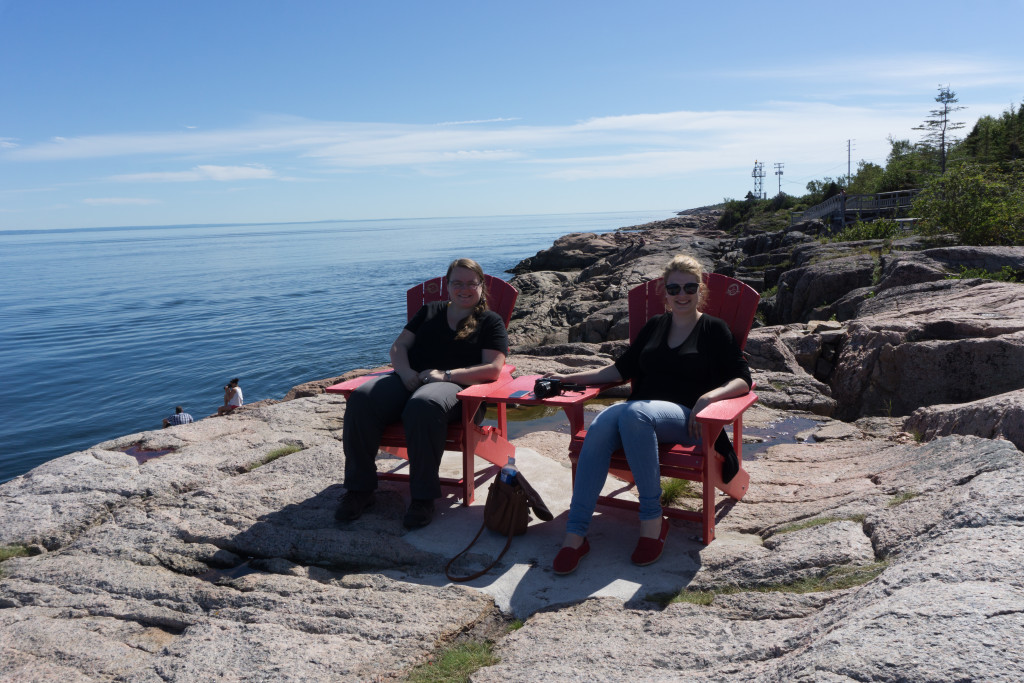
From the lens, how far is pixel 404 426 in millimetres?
3543

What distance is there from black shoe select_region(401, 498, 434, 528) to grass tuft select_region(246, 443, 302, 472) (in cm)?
147

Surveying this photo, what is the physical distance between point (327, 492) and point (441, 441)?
0.87 metres

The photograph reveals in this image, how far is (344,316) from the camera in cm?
2464

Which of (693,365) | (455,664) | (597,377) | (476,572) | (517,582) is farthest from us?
(597,377)

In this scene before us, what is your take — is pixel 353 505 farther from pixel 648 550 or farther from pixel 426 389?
pixel 648 550

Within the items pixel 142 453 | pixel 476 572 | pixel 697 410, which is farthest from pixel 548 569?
pixel 142 453

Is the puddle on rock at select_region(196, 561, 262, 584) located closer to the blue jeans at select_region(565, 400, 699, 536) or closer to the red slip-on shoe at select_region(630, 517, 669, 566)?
the blue jeans at select_region(565, 400, 699, 536)

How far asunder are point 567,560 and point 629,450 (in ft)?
1.83

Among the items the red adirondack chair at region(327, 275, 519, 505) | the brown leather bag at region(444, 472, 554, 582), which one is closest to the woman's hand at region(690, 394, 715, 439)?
the brown leather bag at region(444, 472, 554, 582)

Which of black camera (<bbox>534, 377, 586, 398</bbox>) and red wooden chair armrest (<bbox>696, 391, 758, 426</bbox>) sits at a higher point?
black camera (<bbox>534, 377, 586, 398</bbox>)

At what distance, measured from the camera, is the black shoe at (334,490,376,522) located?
11.6 feet

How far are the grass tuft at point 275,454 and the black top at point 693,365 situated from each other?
8.25ft

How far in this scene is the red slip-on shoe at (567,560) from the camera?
2971 millimetres

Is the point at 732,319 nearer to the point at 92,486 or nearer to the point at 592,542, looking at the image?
the point at 592,542
